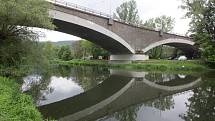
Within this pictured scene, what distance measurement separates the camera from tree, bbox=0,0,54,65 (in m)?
20.8

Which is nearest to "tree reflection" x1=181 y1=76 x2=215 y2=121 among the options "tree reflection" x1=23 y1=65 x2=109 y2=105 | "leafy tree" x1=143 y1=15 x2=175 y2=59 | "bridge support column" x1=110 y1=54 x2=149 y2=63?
"tree reflection" x1=23 y1=65 x2=109 y2=105

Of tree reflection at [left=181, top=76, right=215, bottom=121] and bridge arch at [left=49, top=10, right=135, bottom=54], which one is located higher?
bridge arch at [left=49, top=10, right=135, bottom=54]

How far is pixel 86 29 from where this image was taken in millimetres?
42594

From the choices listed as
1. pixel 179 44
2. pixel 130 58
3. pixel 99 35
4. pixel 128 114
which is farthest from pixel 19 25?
pixel 179 44

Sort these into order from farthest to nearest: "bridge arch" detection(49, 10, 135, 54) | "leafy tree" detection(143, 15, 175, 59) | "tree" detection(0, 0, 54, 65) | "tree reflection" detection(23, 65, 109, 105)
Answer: "leafy tree" detection(143, 15, 175, 59), "bridge arch" detection(49, 10, 135, 54), "tree" detection(0, 0, 54, 65), "tree reflection" detection(23, 65, 109, 105)

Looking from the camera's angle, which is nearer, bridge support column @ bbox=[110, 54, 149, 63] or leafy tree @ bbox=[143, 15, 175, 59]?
bridge support column @ bbox=[110, 54, 149, 63]

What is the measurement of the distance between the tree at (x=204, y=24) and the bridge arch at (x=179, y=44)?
1218cm

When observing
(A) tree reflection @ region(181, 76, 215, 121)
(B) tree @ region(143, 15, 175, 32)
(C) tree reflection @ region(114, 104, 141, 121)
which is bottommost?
(C) tree reflection @ region(114, 104, 141, 121)

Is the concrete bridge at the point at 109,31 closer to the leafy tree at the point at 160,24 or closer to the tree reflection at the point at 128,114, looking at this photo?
the leafy tree at the point at 160,24

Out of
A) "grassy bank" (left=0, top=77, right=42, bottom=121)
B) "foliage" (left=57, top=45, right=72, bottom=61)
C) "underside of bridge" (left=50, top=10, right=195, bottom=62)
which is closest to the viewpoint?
"grassy bank" (left=0, top=77, right=42, bottom=121)

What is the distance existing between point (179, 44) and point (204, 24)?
26.3 meters

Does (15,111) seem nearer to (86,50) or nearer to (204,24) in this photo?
(204,24)

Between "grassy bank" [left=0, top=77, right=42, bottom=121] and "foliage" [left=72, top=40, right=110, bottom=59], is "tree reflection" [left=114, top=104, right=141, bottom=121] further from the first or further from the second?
"foliage" [left=72, top=40, right=110, bottom=59]

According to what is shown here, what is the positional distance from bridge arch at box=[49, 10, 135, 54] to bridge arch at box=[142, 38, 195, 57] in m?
6.40
